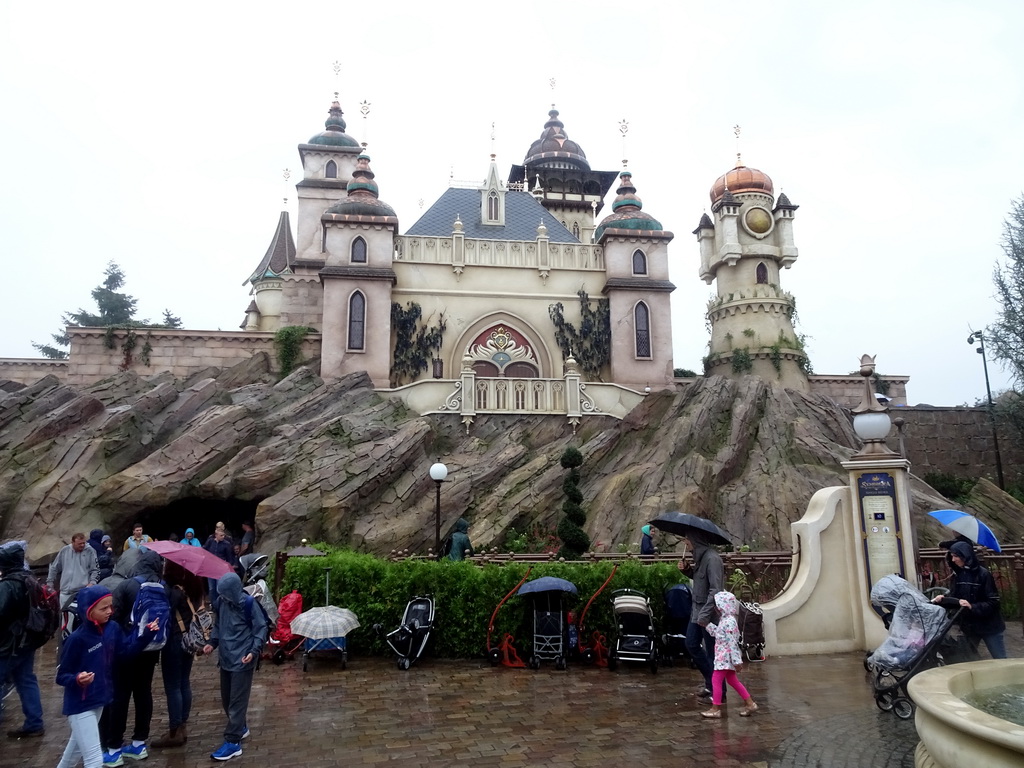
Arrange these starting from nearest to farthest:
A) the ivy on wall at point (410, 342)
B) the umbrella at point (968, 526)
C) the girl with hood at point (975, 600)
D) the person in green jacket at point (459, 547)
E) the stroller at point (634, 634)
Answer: the girl with hood at point (975, 600)
the umbrella at point (968, 526)
the stroller at point (634, 634)
the person in green jacket at point (459, 547)
the ivy on wall at point (410, 342)

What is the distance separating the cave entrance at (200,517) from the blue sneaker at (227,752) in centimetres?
1599

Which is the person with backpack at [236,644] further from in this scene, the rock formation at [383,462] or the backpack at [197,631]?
the rock formation at [383,462]

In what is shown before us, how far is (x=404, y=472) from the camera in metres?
21.1

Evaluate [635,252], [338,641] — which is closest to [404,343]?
[635,252]

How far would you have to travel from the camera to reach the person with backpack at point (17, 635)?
6551mm

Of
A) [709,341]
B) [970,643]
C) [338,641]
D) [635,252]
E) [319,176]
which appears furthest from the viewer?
[319,176]

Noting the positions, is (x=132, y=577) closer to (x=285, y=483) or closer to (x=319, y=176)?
(x=285, y=483)

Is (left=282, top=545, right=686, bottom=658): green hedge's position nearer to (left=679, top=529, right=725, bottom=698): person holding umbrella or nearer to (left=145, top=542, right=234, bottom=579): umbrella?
(left=679, top=529, right=725, bottom=698): person holding umbrella

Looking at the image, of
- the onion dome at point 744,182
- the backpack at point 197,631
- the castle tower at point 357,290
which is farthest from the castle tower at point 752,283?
the backpack at point 197,631

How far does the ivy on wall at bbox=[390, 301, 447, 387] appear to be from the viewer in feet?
89.6

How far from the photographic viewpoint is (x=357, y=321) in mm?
26922

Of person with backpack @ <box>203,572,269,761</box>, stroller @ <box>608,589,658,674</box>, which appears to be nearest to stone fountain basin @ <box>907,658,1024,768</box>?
stroller @ <box>608,589,658,674</box>

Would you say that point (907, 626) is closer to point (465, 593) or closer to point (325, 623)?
point (465, 593)

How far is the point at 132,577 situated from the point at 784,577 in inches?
384
